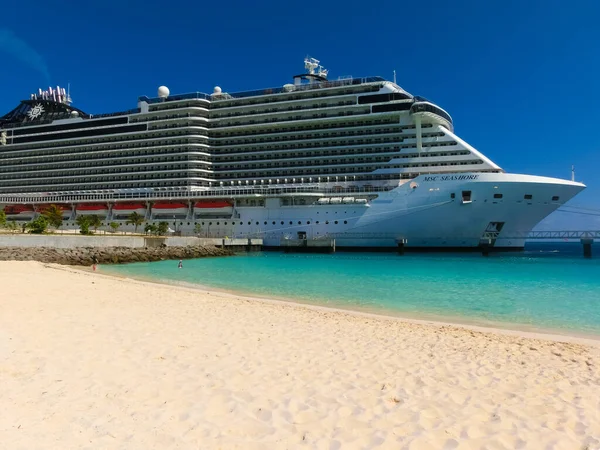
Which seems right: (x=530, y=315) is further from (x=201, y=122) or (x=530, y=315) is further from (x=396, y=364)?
(x=201, y=122)

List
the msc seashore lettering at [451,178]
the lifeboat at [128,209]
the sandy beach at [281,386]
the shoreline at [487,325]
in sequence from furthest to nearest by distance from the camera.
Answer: the lifeboat at [128,209] → the msc seashore lettering at [451,178] → the shoreline at [487,325] → the sandy beach at [281,386]

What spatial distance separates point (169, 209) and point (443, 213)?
106ft

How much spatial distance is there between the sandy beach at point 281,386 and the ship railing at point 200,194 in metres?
31.2

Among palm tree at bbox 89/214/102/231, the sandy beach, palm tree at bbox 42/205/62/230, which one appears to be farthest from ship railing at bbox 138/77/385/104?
the sandy beach

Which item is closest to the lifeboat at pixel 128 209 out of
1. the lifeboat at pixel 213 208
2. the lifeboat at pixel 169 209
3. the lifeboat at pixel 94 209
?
the lifeboat at pixel 169 209

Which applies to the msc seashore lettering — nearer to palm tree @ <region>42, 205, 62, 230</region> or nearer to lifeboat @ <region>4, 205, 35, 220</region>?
palm tree @ <region>42, 205, 62, 230</region>

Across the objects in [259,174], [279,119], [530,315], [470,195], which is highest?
[279,119]

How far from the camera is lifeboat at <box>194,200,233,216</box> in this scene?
154 ft

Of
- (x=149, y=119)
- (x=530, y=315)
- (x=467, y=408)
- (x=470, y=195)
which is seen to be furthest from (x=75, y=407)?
(x=149, y=119)

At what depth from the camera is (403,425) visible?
4234 millimetres

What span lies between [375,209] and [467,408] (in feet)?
110

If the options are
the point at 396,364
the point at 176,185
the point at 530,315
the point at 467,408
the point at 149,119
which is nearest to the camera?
the point at 467,408

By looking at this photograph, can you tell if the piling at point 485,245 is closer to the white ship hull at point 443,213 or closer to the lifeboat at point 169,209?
the white ship hull at point 443,213

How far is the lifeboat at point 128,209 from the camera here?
5135 centimetres
